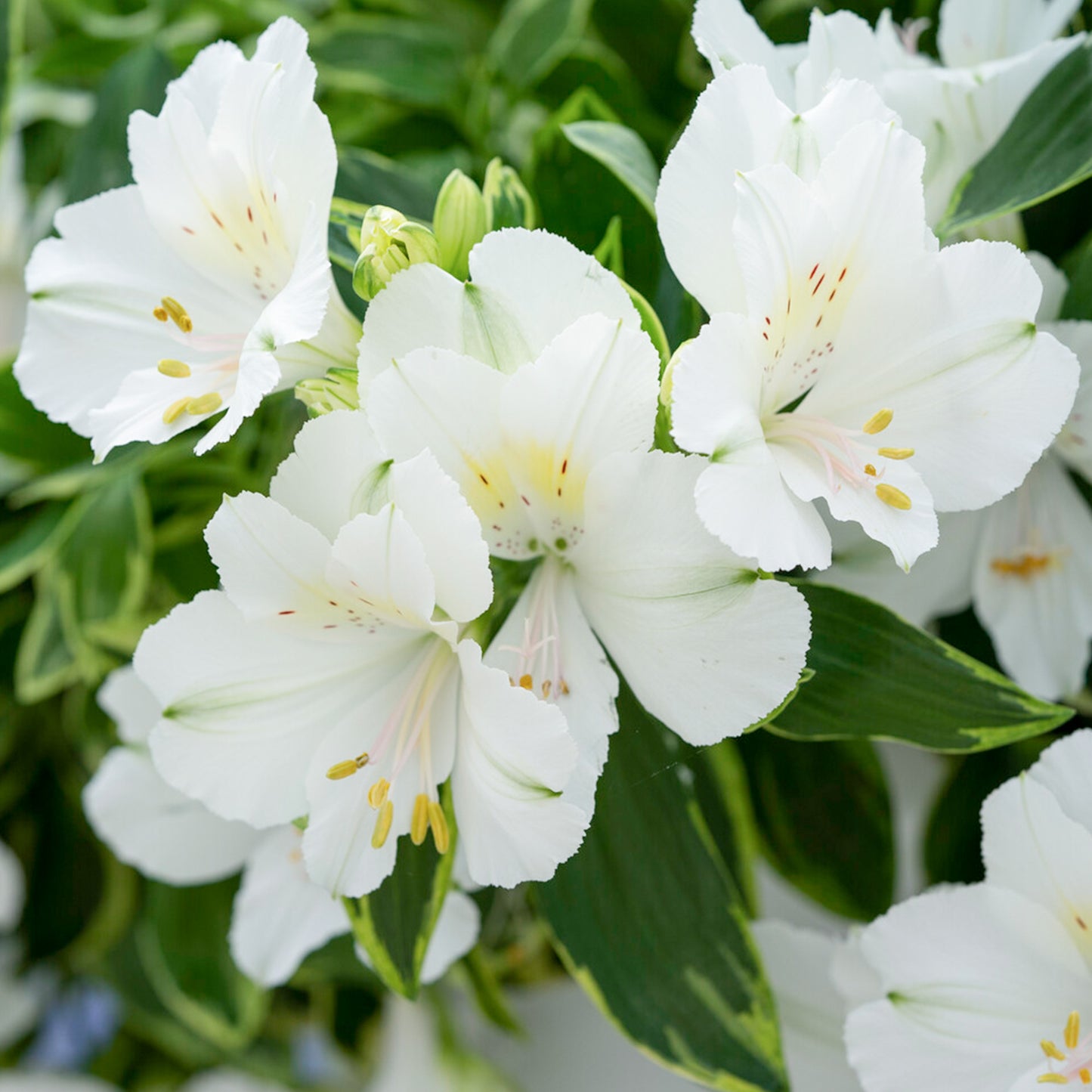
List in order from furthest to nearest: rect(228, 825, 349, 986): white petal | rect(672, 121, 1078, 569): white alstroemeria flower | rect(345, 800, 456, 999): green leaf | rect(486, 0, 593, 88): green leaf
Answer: rect(486, 0, 593, 88): green leaf < rect(228, 825, 349, 986): white petal < rect(345, 800, 456, 999): green leaf < rect(672, 121, 1078, 569): white alstroemeria flower

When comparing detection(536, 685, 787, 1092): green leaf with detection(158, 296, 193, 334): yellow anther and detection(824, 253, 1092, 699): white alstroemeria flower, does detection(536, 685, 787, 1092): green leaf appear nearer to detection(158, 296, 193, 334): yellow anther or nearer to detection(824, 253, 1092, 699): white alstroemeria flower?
detection(824, 253, 1092, 699): white alstroemeria flower

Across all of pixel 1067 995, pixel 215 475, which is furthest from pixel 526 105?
pixel 1067 995

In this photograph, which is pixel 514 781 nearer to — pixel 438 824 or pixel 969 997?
pixel 438 824

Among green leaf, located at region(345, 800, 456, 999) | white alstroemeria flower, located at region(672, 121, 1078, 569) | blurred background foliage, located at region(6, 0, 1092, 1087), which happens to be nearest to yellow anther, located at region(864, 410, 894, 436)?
white alstroemeria flower, located at region(672, 121, 1078, 569)

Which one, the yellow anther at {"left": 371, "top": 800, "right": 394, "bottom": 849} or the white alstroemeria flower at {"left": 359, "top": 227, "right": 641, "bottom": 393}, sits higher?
the white alstroemeria flower at {"left": 359, "top": 227, "right": 641, "bottom": 393}

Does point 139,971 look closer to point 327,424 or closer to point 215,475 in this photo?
point 215,475

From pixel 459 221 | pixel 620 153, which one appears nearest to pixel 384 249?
pixel 459 221

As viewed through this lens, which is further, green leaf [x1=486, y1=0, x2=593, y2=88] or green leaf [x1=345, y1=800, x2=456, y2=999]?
green leaf [x1=486, y1=0, x2=593, y2=88]

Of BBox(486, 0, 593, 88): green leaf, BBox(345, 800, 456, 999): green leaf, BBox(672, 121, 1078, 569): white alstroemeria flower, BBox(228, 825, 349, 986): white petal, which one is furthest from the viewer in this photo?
BBox(486, 0, 593, 88): green leaf
